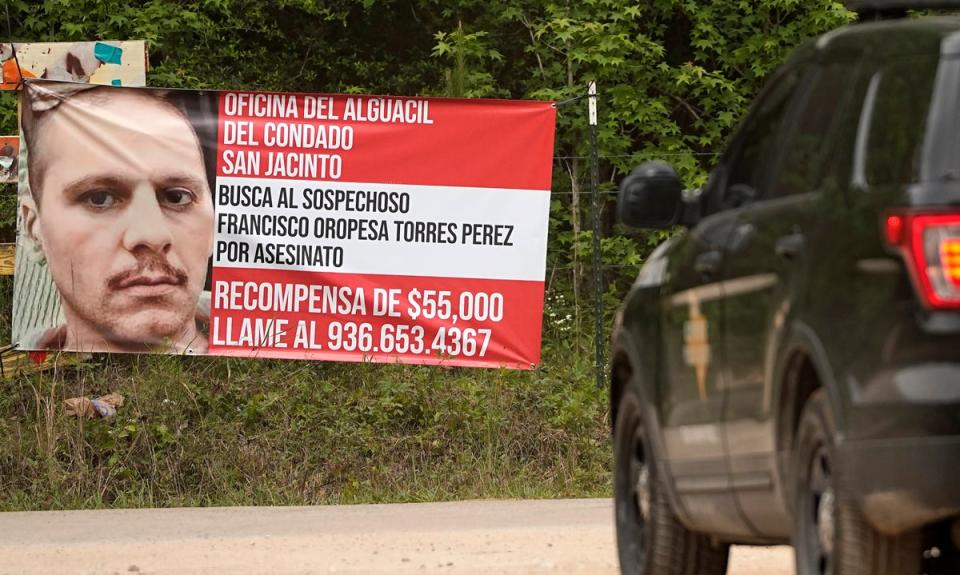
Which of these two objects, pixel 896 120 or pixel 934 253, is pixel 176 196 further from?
pixel 934 253

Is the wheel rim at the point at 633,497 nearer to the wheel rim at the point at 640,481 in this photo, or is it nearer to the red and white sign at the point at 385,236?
the wheel rim at the point at 640,481

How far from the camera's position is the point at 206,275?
1520cm

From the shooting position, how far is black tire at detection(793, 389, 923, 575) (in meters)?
4.95

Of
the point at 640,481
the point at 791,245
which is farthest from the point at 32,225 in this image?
the point at 791,245

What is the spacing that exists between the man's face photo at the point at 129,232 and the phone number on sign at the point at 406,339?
101 centimetres

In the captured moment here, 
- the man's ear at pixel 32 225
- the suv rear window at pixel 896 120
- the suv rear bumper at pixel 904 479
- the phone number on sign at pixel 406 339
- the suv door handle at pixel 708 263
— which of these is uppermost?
the suv rear window at pixel 896 120

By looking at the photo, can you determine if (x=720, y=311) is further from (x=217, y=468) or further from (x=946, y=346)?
(x=217, y=468)

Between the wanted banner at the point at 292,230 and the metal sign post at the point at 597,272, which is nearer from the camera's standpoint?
the wanted banner at the point at 292,230

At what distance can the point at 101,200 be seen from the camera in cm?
1522

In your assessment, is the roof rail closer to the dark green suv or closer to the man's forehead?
the dark green suv

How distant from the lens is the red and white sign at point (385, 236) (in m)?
15.0

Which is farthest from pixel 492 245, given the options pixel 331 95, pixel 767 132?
pixel 767 132

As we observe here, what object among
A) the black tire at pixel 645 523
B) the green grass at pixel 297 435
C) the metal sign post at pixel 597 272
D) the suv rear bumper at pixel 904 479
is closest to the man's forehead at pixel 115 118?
the green grass at pixel 297 435

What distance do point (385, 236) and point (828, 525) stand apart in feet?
33.0
